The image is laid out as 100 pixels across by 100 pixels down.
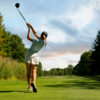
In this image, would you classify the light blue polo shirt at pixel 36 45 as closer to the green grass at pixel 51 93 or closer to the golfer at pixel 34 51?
the golfer at pixel 34 51

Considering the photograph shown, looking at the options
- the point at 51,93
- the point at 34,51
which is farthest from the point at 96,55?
the point at 51,93

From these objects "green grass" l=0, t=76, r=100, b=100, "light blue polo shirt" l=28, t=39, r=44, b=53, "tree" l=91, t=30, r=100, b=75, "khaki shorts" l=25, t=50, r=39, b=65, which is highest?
"tree" l=91, t=30, r=100, b=75

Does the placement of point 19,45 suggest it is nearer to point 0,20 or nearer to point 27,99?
point 0,20

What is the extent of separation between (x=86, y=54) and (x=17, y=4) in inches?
2613

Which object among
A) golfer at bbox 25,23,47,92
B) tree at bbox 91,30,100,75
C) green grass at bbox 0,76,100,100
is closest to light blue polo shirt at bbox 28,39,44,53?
golfer at bbox 25,23,47,92

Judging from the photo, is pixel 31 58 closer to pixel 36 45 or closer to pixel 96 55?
pixel 36 45

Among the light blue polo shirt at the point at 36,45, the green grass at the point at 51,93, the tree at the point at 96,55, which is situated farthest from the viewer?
the tree at the point at 96,55

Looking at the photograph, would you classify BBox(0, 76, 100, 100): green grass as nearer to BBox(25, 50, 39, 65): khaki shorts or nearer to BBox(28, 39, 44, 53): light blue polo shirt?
BBox(25, 50, 39, 65): khaki shorts

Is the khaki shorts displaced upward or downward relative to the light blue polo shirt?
downward

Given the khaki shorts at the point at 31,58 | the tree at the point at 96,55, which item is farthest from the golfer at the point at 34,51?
the tree at the point at 96,55

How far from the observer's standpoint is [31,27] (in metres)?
4.98

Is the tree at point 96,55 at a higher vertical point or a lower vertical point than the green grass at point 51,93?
higher

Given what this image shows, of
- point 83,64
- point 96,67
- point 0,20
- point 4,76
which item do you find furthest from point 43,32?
point 83,64

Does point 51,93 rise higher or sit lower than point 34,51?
lower
